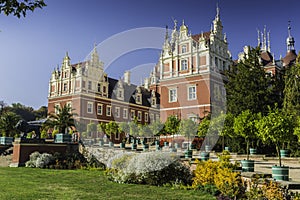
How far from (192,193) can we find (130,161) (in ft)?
10.8

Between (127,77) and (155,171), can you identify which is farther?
(127,77)

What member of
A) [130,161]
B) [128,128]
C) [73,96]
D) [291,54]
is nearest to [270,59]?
[291,54]

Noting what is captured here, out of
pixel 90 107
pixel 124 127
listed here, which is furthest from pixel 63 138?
pixel 90 107

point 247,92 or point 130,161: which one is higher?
point 247,92

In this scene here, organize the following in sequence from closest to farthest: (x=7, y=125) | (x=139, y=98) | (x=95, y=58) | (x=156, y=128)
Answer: (x=156, y=128) < (x=7, y=125) < (x=95, y=58) < (x=139, y=98)

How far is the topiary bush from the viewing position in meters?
10.4

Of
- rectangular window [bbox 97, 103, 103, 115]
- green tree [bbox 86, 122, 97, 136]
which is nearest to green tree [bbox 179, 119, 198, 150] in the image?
green tree [bbox 86, 122, 97, 136]

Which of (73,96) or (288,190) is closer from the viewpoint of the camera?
(288,190)

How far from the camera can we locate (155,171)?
34.2 feet

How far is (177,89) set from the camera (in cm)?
3266

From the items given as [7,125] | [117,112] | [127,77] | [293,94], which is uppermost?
[127,77]

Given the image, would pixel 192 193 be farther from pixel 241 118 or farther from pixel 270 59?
pixel 270 59

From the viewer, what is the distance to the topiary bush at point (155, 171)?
10.4 m

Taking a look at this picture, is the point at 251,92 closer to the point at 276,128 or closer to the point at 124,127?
the point at 276,128
